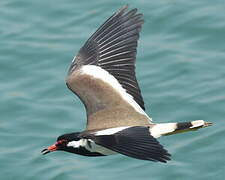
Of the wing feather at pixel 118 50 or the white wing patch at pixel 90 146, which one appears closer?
the white wing patch at pixel 90 146

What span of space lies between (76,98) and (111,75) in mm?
2290

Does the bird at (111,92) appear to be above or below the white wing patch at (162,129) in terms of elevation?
above

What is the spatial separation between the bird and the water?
1.47 meters

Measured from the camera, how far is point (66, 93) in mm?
13914

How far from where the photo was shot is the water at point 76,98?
42.0ft

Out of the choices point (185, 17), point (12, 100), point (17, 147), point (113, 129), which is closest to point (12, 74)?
point (12, 100)

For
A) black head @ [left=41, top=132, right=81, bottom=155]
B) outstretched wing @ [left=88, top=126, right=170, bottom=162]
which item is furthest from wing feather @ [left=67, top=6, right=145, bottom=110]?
outstretched wing @ [left=88, top=126, right=170, bottom=162]

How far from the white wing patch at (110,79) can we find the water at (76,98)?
1448 millimetres

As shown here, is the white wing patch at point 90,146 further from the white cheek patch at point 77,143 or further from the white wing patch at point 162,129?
the white wing patch at point 162,129

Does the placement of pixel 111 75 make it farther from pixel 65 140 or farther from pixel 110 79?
pixel 65 140

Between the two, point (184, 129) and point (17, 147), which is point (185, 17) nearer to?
point (17, 147)

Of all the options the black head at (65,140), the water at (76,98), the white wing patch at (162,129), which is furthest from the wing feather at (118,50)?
the water at (76,98)

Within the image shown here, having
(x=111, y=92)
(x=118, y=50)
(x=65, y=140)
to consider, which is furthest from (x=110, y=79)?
(x=65, y=140)

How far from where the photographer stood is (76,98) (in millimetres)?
13781
